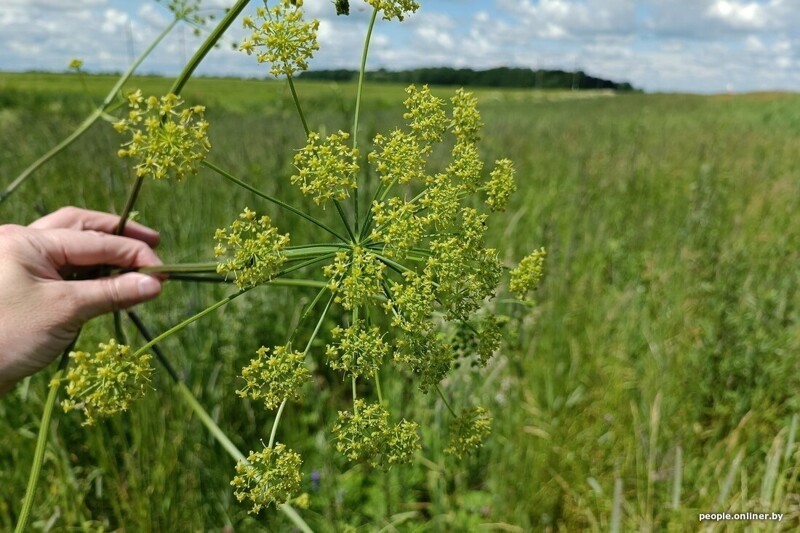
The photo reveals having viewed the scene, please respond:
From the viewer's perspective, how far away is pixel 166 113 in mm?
1093

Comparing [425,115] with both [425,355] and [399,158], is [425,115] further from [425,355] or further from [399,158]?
[425,355]

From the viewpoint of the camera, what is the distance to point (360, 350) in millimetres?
1147

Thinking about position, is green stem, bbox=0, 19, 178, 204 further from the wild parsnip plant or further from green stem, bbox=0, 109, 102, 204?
the wild parsnip plant

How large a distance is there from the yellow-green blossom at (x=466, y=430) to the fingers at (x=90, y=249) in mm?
1345

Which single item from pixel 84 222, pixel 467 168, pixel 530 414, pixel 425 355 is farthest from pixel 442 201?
pixel 530 414

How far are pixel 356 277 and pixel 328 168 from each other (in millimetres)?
246

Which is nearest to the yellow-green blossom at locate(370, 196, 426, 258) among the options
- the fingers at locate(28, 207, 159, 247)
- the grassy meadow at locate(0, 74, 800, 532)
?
the grassy meadow at locate(0, 74, 800, 532)

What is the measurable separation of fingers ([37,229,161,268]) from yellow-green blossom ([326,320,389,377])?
122 cm

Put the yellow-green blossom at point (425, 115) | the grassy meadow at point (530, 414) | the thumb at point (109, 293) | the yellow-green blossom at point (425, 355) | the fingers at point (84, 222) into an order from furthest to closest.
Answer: the grassy meadow at point (530, 414) < the fingers at point (84, 222) < the thumb at point (109, 293) < the yellow-green blossom at point (425, 115) < the yellow-green blossom at point (425, 355)

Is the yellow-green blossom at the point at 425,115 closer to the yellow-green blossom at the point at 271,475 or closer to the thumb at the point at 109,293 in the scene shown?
the yellow-green blossom at the point at 271,475

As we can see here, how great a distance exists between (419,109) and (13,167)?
6205 mm

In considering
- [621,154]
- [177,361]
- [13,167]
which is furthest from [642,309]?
[13,167]

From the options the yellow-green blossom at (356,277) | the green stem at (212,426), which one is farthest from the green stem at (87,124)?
the yellow-green blossom at (356,277)

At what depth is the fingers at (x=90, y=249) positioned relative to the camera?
5.94 ft
